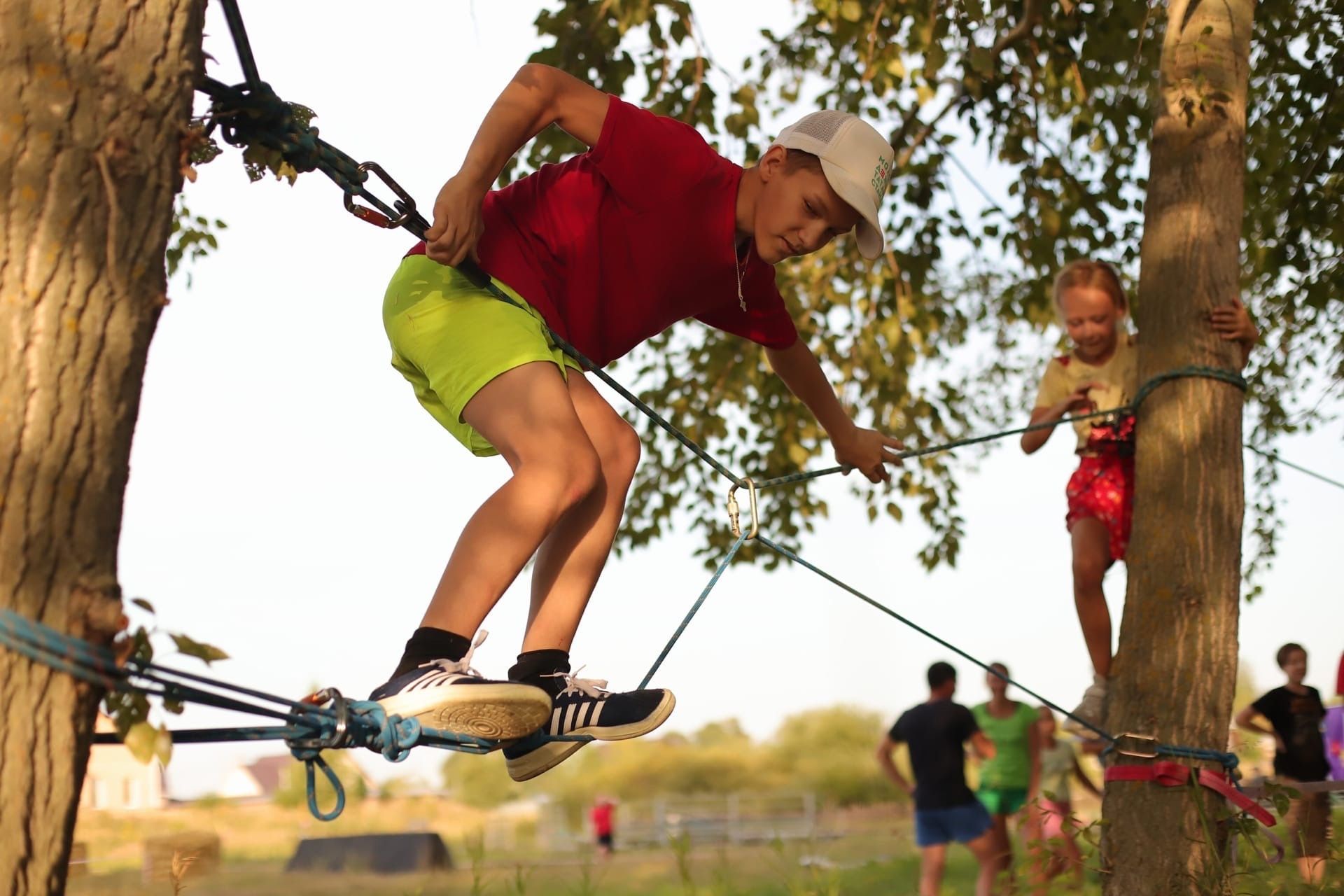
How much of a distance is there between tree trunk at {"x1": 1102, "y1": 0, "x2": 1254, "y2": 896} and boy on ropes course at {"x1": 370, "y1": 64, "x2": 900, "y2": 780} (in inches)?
42.8

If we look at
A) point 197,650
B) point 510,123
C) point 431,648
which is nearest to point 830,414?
point 510,123

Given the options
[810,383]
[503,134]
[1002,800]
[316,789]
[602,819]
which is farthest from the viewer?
[602,819]

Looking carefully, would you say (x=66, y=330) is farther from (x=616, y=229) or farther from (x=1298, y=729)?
(x=1298, y=729)

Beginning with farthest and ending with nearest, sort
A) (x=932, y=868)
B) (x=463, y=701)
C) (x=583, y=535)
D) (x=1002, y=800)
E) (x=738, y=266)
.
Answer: (x=1002, y=800) → (x=932, y=868) → (x=738, y=266) → (x=583, y=535) → (x=463, y=701)

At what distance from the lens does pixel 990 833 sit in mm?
6031

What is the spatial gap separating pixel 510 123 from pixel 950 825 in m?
4.27

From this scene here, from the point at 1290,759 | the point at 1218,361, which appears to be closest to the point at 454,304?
the point at 1218,361

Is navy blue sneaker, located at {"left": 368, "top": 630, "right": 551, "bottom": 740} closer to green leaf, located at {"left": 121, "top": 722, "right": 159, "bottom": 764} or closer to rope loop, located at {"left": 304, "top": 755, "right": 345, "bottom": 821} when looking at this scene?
rope loop, located at {"left": 304, "top": 755, "right": 345, "bottom": 821}

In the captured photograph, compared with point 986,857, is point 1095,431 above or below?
above

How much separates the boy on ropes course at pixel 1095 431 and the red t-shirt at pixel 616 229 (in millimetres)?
1419

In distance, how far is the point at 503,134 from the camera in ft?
8.09

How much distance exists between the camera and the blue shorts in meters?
5.94

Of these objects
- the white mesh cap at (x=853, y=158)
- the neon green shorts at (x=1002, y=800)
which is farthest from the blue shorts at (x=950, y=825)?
the white mesh cap at (x=853, y=158)

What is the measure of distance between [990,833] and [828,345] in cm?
237
